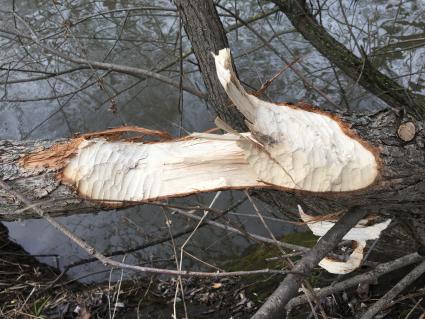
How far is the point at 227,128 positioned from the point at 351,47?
7.55 feet

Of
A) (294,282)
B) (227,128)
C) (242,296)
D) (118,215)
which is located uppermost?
(227,128)

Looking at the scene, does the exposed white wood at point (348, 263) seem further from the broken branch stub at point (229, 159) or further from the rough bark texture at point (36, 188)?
the rough bark texture at point (36, 188)

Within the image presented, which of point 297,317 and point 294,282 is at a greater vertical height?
point 294,282

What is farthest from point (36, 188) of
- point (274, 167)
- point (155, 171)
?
point (274, 167)

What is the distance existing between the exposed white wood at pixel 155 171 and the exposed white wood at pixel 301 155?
115 millimetres

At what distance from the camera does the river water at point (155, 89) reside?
9.43 feet

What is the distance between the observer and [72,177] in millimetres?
Result: 1188

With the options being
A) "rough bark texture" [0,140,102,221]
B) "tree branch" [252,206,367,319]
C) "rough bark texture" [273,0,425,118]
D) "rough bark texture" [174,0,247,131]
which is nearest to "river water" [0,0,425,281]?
"rough bark texture" [273,0,425,118]

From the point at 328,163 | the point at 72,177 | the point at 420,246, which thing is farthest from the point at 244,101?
the point at 420,246

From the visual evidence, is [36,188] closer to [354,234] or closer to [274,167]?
[274,167]

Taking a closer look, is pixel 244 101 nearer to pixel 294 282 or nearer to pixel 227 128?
pixel 227 128

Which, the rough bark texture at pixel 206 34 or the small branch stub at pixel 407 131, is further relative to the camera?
the rough bark texture at pixel 206 34

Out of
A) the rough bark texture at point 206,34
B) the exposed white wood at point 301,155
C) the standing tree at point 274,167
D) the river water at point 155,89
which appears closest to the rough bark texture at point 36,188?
the standing tree at point 274,167

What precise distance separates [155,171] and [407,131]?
633mm
